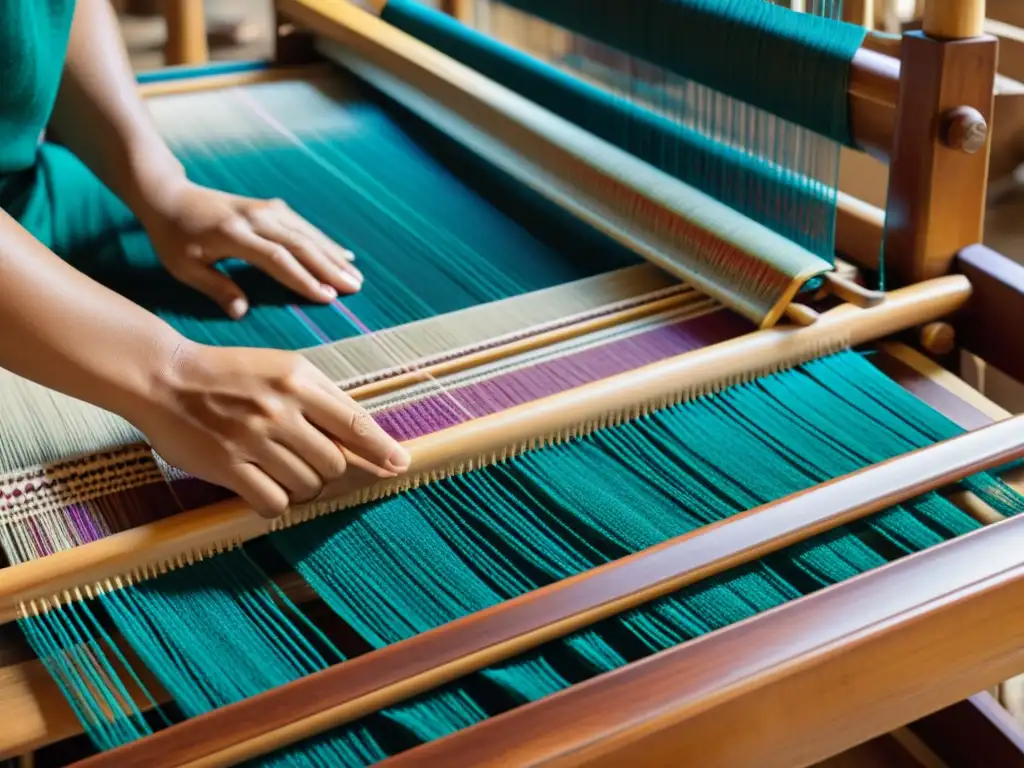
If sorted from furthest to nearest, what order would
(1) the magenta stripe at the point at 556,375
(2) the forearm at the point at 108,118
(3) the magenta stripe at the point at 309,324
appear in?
(2) the forearm at the point at 108,118, (3) the magenta stripe at the point at 309,324, (1) the magenta stripe at the point at 556,375

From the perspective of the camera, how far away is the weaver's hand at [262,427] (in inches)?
25.9

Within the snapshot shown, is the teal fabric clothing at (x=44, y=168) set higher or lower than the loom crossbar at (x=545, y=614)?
higher

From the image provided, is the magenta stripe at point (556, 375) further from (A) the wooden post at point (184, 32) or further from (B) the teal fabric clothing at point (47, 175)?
(A) the wooden post at point (184, 32)

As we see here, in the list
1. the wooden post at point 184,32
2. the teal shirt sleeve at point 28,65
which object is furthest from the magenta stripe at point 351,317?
the wooden post at point 184,32

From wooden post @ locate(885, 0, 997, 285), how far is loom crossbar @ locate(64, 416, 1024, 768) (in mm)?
206

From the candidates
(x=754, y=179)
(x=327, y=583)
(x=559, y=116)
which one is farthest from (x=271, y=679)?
(x=559, y=116)

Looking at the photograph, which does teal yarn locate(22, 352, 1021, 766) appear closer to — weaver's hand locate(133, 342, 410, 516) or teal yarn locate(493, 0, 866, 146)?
weaver's hand locate(133, 342, 410, 516)

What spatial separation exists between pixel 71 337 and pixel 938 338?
0.61m

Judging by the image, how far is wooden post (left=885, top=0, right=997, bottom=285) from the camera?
0.79m

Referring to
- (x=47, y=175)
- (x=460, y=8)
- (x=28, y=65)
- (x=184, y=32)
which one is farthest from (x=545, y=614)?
(x=184, y=32)

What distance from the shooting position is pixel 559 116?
1.20 m

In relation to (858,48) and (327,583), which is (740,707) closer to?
(327,583)

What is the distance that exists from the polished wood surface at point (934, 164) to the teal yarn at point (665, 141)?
0.06 metres

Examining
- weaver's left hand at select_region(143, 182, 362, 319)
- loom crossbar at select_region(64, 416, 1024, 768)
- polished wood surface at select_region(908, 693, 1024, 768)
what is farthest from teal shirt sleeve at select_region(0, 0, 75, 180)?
polished wood surface at select_region(908, 693, 1024, 768)
